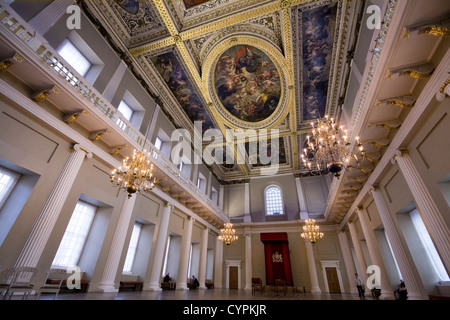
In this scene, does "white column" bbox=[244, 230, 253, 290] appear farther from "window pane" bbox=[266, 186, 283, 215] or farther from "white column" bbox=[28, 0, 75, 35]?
"white column" bbox=[28, 0, 75, 35]

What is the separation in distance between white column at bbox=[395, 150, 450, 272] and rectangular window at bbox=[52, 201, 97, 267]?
957 centimetres

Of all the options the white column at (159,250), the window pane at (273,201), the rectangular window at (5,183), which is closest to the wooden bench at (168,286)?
the white column at (159,250)

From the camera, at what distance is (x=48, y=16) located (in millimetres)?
5688

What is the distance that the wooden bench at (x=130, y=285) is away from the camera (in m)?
7.56

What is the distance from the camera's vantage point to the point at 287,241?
14172mm

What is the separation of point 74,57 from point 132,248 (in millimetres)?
7402

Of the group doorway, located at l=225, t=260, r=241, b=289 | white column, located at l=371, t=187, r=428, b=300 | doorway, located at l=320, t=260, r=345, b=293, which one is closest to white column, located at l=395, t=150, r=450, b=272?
white column, located at l=371, t=187, r=428, b=300

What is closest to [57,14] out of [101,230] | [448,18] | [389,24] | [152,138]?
[152,138]

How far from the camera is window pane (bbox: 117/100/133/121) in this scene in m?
8.65

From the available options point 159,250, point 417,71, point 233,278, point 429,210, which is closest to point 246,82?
point 417,71

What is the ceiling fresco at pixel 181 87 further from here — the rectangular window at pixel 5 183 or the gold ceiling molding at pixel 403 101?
the gold ceiling molding at pixel 403 101

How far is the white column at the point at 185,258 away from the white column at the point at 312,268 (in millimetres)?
8074

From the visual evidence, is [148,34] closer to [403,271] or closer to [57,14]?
[57,14]

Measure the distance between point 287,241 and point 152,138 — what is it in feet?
36.1
